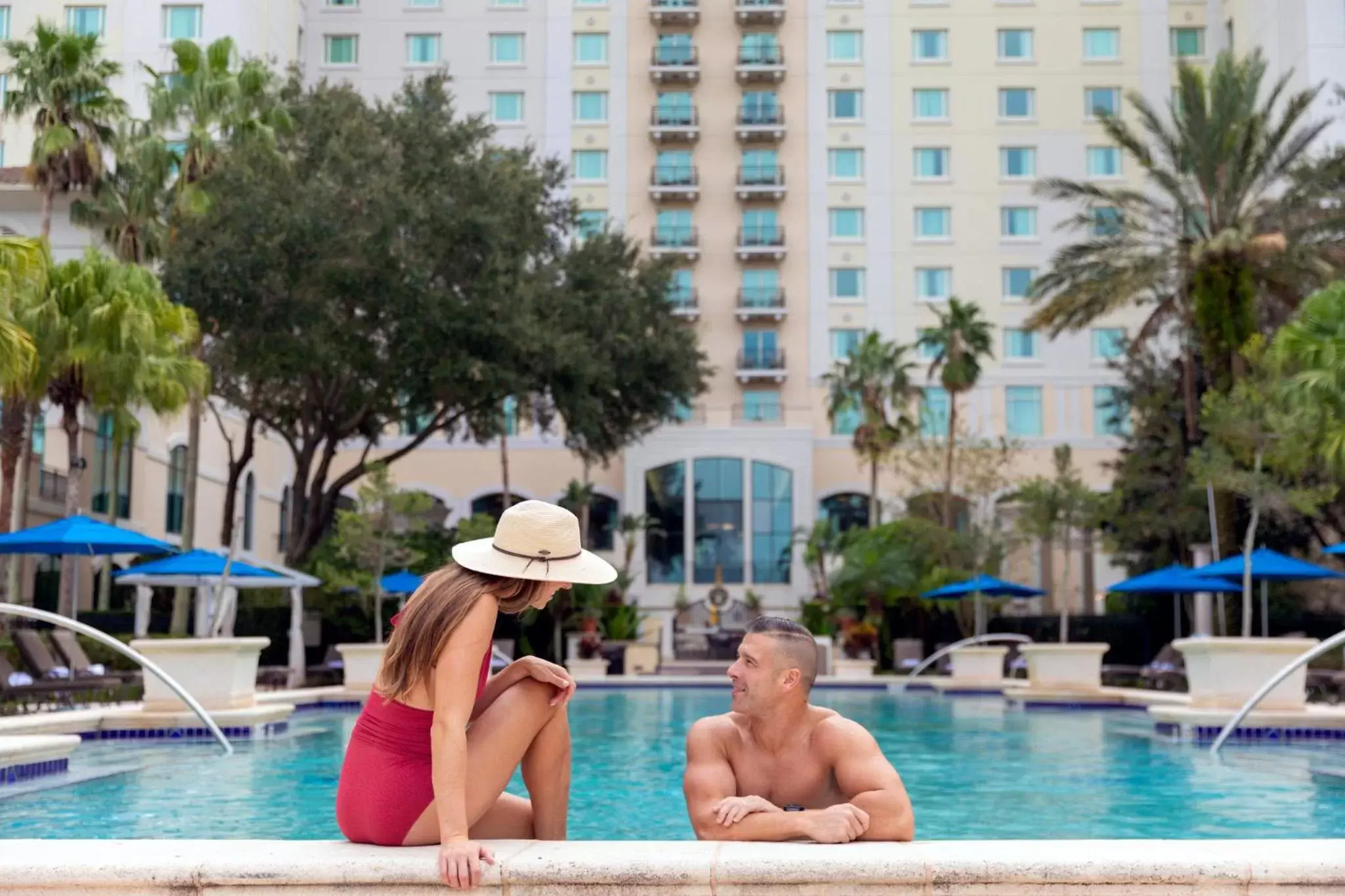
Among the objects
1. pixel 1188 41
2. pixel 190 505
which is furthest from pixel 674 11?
pixel 190 505

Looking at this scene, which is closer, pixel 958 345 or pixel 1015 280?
pixel 958 345

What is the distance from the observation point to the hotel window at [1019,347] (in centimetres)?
5141

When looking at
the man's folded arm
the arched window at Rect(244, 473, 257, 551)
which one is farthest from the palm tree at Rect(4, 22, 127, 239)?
the arched window at Rect(244, 473, 257, 551)

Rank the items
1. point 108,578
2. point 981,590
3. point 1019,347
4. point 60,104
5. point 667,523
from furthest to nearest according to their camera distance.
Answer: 1. point 1019,347
2. point 667,523
3. point 108,578
4. point 981,590
5. point 60,104

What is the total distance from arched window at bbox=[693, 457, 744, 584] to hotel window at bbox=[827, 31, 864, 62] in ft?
52.9

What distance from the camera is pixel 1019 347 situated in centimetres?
5156

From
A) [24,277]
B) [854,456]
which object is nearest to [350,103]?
[24,277]

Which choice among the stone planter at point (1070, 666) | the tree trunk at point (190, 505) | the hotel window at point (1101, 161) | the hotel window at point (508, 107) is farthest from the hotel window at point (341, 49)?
the stone planter at point (1070, 666)

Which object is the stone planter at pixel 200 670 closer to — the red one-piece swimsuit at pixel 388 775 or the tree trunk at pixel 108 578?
the red one-piece swimsuit at pixel 388 775

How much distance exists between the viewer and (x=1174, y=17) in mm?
52906

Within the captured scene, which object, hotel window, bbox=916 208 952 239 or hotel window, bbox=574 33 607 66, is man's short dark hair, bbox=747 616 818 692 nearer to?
hotel window, bbox=916 208 952 239

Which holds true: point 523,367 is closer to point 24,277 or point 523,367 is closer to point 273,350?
point 273,350

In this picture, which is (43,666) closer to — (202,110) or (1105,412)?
(202,110)

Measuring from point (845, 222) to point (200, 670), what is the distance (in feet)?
136
